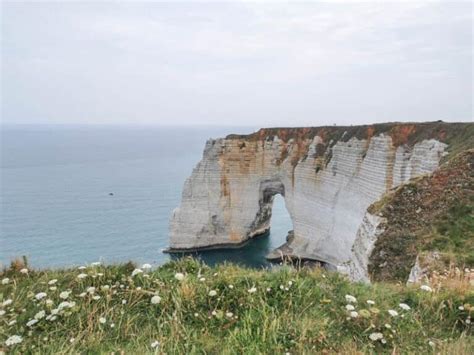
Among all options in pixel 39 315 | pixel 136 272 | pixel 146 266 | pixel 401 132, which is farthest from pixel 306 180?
pixel 39 315

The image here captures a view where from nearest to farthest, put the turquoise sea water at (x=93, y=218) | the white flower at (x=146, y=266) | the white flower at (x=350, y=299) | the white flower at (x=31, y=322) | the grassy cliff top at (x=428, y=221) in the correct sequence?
1. the white flower at (x=31, y=322)
2. the white flower at (x=350, y=299)
3. the white flower at (x=146, y=266)
4. the grassy cliff top at (x=428, y=221)
5. the turquoise sea water at (x=93, y=218)

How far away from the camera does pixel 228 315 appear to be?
4.09 metres

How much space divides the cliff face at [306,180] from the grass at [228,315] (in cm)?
2336

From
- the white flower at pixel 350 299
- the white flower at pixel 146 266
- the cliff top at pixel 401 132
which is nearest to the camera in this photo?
the white flower at pixel 350 299

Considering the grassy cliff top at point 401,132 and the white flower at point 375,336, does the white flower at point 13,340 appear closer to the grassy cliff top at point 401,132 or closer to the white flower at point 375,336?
the white flower at point 375,336

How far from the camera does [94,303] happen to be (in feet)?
14.2

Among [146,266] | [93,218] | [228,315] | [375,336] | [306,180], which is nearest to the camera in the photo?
[375,336]

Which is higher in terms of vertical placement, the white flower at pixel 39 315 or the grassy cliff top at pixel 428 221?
the white flower at pixel 39 315

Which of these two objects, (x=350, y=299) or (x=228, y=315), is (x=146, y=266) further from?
(x=350, y=299)

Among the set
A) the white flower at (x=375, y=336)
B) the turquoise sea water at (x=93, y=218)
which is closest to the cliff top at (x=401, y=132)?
the turquoise sea water at (x=93, y=218)

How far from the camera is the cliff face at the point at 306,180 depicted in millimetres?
27906

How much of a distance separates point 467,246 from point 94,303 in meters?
10.5

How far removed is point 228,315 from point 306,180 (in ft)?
111

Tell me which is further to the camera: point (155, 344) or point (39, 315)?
point (39, 315)
